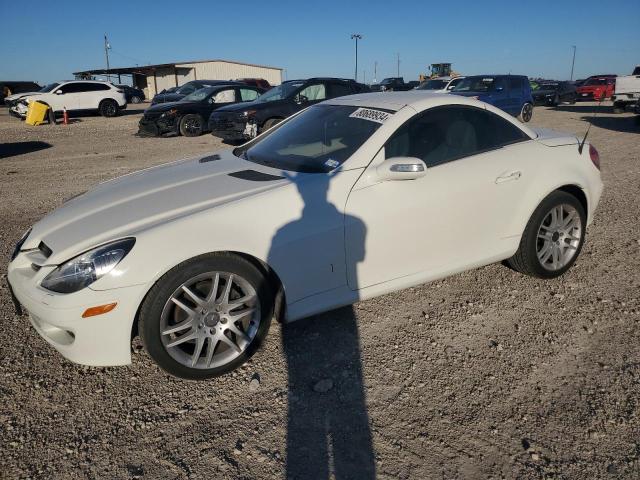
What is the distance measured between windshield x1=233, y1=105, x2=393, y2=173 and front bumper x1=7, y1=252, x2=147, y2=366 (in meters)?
1.40

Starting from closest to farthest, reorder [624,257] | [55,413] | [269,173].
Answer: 1. [55,413]
2. [269,173]
3. [624,257]

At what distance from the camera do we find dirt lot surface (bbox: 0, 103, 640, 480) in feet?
7.09

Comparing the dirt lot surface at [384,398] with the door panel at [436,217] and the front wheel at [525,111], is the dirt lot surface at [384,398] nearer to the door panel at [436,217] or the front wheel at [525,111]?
the door panel at [436,217]

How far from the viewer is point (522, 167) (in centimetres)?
351

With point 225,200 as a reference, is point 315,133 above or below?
above

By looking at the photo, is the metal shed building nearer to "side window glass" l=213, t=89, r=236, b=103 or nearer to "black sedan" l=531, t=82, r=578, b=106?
"black sedan" l=531, t=82, r=578, b=106

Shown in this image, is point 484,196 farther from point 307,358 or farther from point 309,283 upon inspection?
point 307,358

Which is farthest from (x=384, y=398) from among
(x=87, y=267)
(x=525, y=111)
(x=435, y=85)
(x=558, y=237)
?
(x=435, y=85)

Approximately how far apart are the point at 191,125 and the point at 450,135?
41.1ft

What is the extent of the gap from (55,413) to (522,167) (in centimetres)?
344

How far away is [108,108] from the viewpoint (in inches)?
882

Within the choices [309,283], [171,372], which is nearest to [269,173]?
[309,283]

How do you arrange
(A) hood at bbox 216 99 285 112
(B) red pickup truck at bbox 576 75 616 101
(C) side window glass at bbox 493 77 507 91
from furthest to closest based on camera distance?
(B) red pickup truck at bbox 576 75 616 101 < (C) side window glass at bbox 493 77 507 91 < (A) hood at bbox 216 99 285 112

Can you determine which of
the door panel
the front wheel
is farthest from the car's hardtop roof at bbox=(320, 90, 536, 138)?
the front wheel
